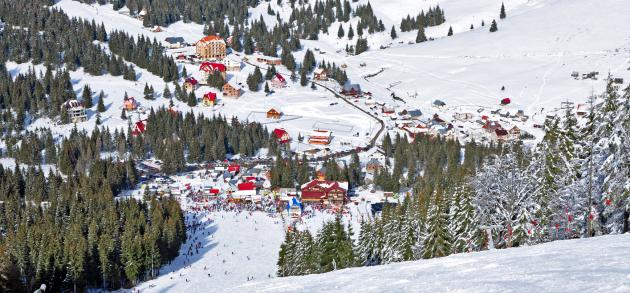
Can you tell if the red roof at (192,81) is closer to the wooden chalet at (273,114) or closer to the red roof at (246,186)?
the wooden chalet at (273,114)

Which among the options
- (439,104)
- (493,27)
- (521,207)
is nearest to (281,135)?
(439,104)

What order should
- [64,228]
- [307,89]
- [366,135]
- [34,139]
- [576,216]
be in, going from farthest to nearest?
[307,89] < [366,135] < [34,139] < [64,228] < [576,216]

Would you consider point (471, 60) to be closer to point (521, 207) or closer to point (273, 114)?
point (273, 114)

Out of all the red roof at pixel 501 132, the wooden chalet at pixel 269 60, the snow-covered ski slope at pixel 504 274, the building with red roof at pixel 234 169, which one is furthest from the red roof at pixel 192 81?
the snow-covered ski slope at pixel 504 274

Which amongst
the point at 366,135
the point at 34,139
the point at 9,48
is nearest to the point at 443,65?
the point at 366,135

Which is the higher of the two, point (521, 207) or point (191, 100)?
point (191, 100)

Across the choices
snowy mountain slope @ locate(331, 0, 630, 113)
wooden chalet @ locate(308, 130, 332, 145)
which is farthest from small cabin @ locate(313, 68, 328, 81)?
wooden chalet @ locate(308, 130, 332, 145)

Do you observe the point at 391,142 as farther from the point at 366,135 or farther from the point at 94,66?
the point at 94,66
